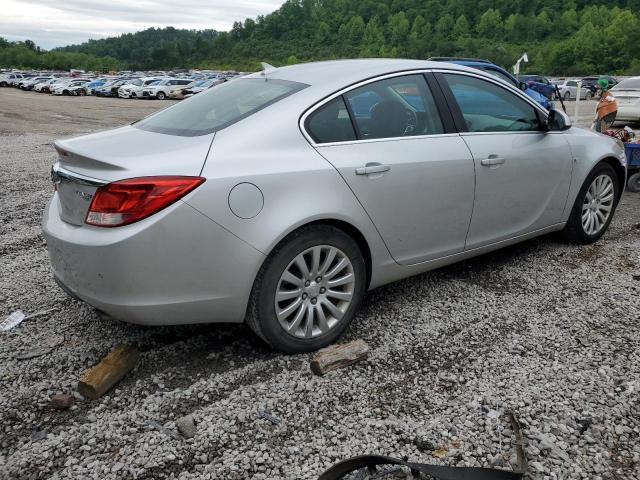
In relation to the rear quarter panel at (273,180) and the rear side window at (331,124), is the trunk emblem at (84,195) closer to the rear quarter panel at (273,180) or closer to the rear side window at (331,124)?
the rear quarter panel at (273,180)

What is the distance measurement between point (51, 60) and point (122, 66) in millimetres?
22689

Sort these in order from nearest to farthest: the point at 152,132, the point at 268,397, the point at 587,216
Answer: the point at 268,397
the point at 152,132
the point at 587,216

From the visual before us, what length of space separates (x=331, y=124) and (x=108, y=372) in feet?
5.92

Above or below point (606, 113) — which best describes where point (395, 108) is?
above

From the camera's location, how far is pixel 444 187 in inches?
147

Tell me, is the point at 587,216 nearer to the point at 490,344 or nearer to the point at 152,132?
the point at 490,344

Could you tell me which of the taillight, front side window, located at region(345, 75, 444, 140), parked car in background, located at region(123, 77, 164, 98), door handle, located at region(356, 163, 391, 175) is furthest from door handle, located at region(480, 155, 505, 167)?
Answer: parked car in background, located at region(123, 77, 164, 98)

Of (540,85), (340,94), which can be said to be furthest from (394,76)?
(540,85)

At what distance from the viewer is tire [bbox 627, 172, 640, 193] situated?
7375 mm

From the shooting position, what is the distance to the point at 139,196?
2.77 meters

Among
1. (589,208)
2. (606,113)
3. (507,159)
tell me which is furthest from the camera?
(606,113)

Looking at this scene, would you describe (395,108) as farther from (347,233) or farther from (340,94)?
(347,233)

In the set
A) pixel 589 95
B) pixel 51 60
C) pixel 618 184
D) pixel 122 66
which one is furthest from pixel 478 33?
pixel 618 184

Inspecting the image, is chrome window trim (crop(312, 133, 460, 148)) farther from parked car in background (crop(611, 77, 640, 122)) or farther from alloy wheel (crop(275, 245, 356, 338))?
parked car in background (crop(611, 77, 640, 122))
